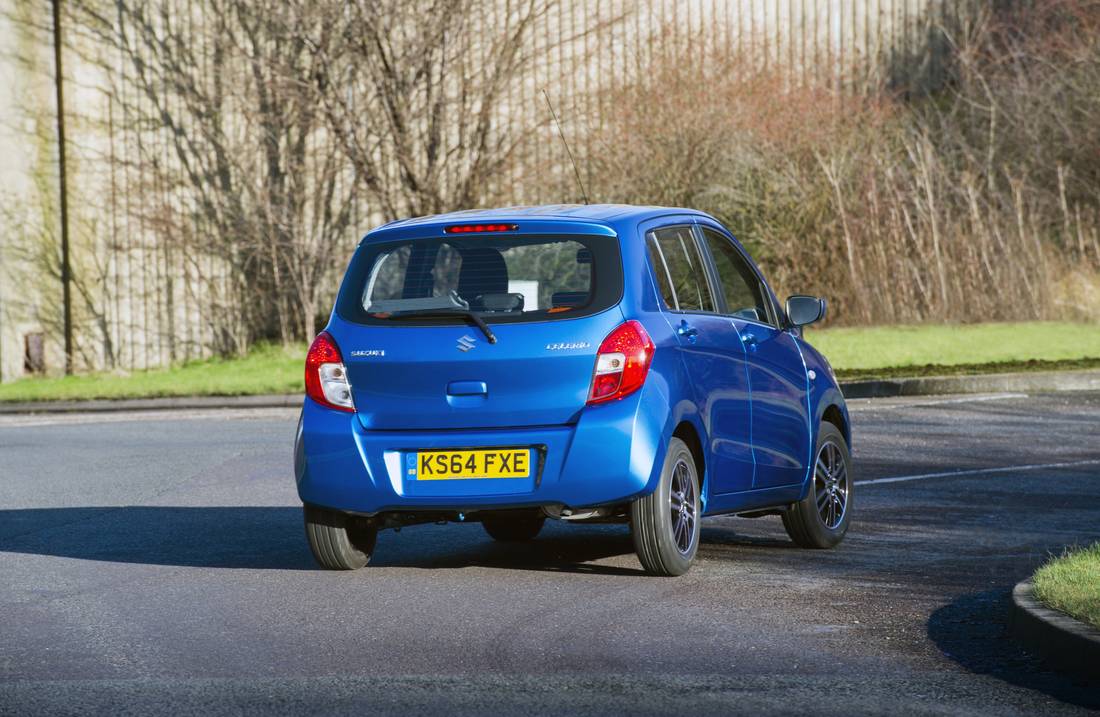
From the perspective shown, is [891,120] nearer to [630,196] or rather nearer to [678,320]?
[630,196]

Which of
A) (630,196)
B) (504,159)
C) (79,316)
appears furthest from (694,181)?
(79,316)

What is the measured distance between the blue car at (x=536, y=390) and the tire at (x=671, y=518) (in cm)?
1

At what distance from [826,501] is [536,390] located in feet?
7.72

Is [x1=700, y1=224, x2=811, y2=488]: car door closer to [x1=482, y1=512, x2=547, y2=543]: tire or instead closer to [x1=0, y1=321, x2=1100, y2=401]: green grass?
[x1=482, y1=512, x2=547, y2=543]: tire

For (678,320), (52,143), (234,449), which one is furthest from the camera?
(52,143)

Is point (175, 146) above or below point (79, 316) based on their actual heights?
above

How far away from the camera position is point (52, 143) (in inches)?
967

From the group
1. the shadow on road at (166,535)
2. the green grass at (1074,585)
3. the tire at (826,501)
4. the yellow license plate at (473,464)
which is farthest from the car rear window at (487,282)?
the green grass at (1074,585)

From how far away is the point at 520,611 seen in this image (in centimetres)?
732

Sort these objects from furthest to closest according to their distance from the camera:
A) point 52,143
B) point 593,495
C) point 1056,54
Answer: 1. point 1056,54
2. point 52,143
3. point 593,495

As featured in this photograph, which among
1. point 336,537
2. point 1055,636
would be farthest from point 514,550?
point 1055,636

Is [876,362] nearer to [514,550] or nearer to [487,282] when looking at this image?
[514,550]

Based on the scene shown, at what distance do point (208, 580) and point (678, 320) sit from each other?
254 cm

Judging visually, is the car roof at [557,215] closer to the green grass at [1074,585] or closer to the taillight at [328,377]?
the taillight at [328,377]
